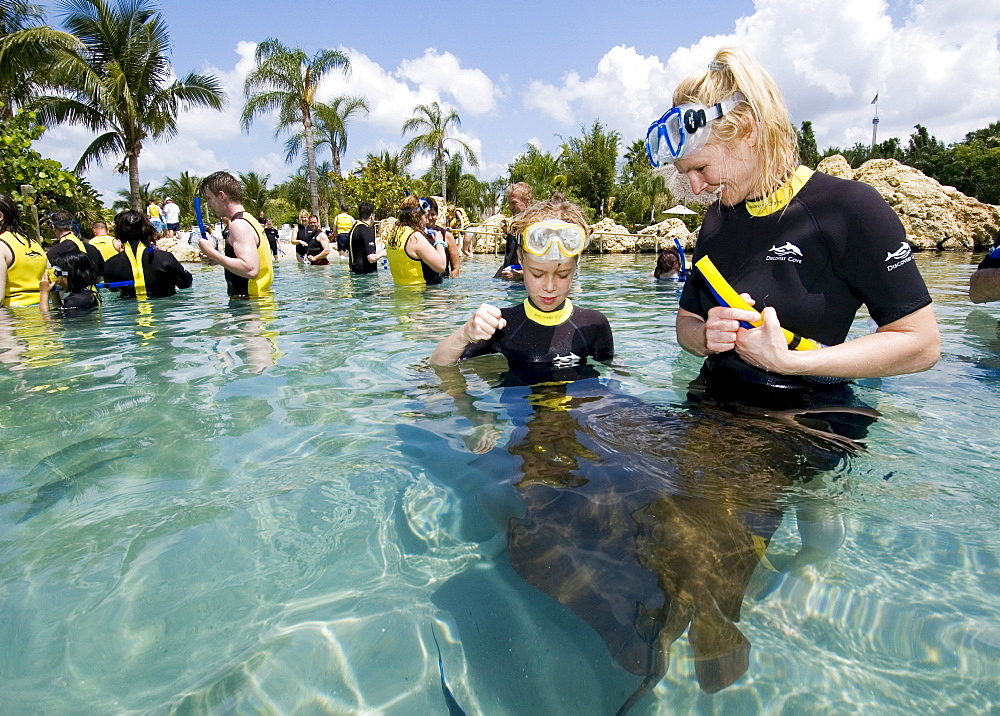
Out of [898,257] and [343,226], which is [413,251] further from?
[343,226]

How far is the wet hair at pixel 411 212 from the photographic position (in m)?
9.36

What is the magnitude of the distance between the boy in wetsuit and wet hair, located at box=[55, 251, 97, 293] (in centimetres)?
648

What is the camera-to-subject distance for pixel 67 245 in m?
8.23

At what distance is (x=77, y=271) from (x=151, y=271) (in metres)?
1.33

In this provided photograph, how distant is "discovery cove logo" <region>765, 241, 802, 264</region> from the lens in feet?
6.71

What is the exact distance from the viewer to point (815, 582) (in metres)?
1.72

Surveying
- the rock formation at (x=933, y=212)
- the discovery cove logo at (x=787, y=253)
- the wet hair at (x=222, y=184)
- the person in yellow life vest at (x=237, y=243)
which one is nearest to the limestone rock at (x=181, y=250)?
the person in yellow life vest at (x=237, y=243)

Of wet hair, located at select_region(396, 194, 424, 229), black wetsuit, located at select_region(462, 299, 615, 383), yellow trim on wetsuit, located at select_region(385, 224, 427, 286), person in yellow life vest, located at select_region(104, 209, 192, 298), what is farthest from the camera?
yellow trim on wetsuit, located at select_region(385, 224, 427, 286)

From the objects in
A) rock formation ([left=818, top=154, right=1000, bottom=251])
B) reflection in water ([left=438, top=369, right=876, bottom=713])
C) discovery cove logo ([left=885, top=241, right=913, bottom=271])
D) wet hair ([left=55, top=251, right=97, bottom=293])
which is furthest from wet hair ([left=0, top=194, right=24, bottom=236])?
rock formation ([left=818, top=154, right=1000, bottom=251])

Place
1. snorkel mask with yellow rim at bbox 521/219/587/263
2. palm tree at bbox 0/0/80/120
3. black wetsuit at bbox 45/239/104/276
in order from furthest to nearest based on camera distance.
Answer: palm tree at bbox 0/0/80/120
black wetsuit at bbox 45/239/104/276
snorkel mask with yellow rim at bbox 521/219/587/263

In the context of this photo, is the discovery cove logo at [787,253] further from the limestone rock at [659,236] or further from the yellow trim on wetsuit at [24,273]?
the limestone rock at [659,236]

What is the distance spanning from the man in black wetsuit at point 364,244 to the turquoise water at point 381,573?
8864 millimetres

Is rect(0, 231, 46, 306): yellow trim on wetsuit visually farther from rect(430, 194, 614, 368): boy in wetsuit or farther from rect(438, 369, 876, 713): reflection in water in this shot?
rect(438, 369, 876, 713): reflection in water

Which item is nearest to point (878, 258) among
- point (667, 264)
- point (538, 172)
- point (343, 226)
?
point (667, 264)
